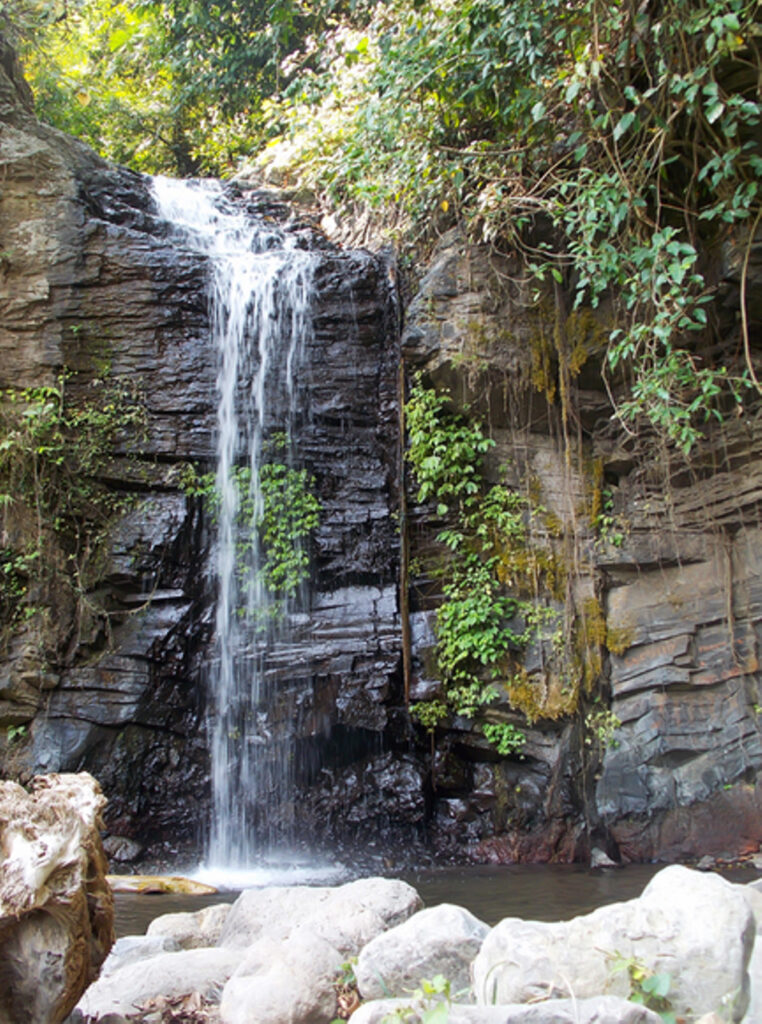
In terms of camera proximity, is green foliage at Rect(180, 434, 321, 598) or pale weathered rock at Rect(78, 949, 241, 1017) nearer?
pale weathered rock at Rect(78, 949, 241, 1017)

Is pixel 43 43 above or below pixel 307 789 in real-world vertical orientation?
above

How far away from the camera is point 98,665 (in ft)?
25.9

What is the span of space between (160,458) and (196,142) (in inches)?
330

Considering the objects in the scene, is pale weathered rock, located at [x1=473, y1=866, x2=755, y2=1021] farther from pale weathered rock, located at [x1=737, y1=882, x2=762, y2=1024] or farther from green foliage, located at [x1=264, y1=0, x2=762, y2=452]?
green foliage, located at [x1=264, y1=0, x2=762, y2=452]

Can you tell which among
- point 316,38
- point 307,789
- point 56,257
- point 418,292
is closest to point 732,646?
point 307,789

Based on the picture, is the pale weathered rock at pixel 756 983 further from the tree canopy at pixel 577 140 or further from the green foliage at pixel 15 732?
the green foliage at pixel 15 732

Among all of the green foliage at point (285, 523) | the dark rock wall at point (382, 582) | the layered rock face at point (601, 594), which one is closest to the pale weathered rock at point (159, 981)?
the dark rock wall at point (382, 582)

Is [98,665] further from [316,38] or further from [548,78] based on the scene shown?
[316,38]

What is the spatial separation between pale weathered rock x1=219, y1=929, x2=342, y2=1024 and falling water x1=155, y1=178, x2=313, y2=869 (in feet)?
14.6

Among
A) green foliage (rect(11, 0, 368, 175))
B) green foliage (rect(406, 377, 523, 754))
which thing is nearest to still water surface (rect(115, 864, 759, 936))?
green foliage (rect(406, 377, 523, 754))

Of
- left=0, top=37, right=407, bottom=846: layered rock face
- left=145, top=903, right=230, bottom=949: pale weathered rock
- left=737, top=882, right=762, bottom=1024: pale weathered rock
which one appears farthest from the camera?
left=0, top=37, right=407, bottom=846: layered rock face

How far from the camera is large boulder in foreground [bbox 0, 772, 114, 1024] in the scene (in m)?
2.79

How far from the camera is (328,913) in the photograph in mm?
3963

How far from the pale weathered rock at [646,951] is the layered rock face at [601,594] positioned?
16.3 ft
